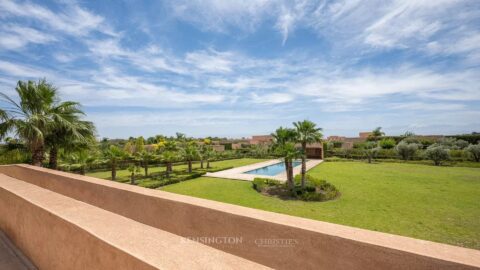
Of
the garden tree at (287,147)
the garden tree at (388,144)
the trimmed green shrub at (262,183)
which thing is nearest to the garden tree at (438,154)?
the garden tree at (388,144)

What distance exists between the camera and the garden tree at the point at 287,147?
16.1m

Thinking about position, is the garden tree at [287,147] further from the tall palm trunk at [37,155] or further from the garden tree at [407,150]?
the garden tree at [407,150]

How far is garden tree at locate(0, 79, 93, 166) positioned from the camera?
8445 millimetres

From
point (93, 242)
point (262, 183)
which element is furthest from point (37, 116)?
point (262, 183)

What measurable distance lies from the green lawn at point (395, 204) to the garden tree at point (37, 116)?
28.0 ft

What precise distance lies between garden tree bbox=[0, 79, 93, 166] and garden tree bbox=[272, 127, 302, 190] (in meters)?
12.3

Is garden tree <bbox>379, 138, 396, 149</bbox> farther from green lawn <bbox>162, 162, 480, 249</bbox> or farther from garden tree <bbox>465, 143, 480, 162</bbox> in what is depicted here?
green lawn <bbox>162, 162, 480, 249</bbox>

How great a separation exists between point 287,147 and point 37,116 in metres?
13.7

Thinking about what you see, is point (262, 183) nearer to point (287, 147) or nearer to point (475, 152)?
point (287, 147)

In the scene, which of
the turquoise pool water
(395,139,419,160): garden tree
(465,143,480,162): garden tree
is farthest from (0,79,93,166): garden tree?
(465,143,480,162): garden tree

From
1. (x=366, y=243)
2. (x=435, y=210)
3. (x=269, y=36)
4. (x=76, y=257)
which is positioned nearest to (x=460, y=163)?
(x=435, y=210)

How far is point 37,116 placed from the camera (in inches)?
337

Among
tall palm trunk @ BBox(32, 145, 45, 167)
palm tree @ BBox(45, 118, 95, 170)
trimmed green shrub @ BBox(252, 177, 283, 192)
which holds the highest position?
palm tree @ BBox(45, 118, 95, 170)

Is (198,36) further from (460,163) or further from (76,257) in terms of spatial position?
(460,163)
